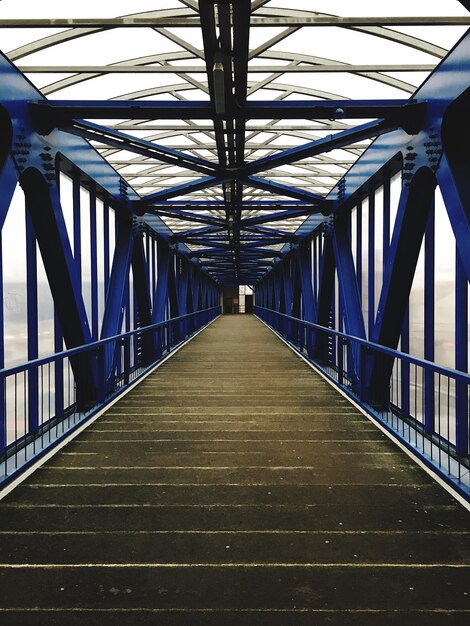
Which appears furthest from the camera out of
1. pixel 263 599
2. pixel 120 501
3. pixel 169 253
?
pixel 169 253

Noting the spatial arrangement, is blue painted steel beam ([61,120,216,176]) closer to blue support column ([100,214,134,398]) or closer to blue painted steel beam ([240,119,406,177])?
blue painted steel beam ([240,119,406,177])

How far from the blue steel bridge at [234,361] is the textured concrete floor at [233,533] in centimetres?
2

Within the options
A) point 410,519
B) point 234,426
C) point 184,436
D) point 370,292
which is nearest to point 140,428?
point 184,436

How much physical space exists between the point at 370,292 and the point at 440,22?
159 inches

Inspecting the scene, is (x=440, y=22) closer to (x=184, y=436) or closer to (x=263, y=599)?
(x=184, y=436)

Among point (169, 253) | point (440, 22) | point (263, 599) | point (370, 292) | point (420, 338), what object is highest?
point (440, 22)

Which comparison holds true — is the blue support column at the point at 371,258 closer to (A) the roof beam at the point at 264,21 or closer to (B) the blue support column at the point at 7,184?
(A) the roof beam at the point at 264,21

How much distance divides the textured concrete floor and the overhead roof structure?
3444 millimetres

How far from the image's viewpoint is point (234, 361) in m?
10.1

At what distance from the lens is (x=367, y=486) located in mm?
3438

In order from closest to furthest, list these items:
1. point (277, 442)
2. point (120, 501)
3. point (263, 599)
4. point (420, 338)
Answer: point (263, 599) → point (120, 501) → point (277, 442) → point (420, 338)

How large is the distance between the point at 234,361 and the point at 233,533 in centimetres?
728

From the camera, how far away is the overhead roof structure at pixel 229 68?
481 cm

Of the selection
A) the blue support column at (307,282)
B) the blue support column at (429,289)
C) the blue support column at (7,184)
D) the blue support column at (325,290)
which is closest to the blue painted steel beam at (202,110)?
the blue support column at (7,184)
